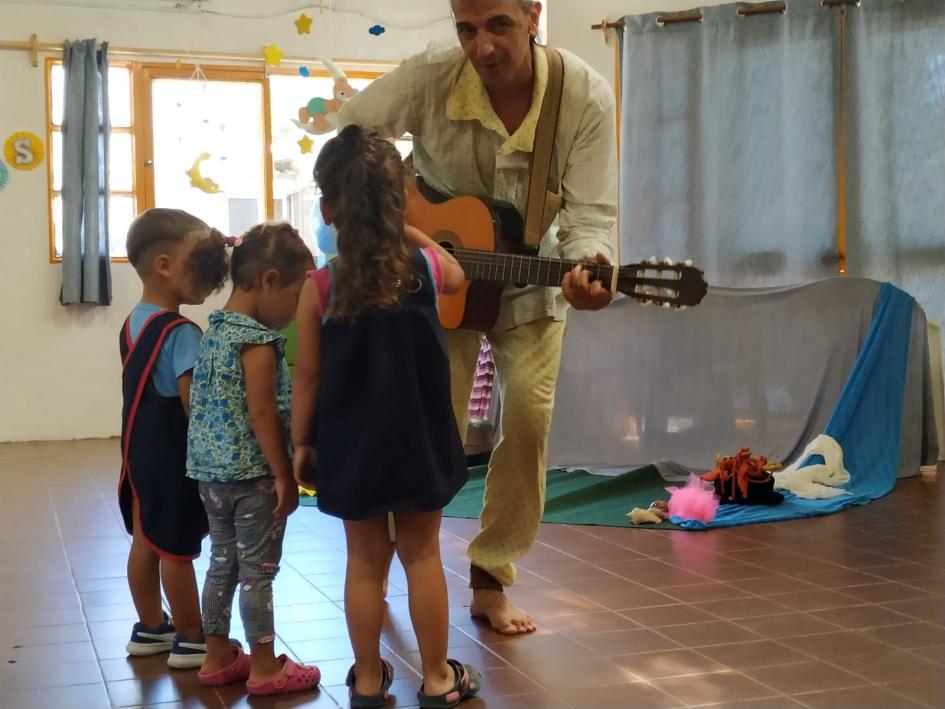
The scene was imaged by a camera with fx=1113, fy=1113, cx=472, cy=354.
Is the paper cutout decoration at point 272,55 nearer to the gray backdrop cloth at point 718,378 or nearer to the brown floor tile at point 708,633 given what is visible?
the gray backdrop cloth at point 718,378

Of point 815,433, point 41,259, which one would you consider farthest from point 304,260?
point 41,259

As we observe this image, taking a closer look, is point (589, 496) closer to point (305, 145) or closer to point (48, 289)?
point (305, 145)

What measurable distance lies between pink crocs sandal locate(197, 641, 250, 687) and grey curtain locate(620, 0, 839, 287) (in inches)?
165

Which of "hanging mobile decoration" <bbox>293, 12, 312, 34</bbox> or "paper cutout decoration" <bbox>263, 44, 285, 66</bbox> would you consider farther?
"paper cutout decoration" <bbox>263, 44, 285, 66</bbox>

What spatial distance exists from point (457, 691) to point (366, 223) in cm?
89

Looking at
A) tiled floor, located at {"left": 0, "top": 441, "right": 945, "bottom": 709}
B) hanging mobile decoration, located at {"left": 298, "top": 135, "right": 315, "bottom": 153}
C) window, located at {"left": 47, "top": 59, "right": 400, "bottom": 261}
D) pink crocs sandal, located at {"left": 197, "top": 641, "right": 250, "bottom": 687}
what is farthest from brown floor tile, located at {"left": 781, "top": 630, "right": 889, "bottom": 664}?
window, located at {"left": 47, "top": 59, "right": 400, "bottom": 261}

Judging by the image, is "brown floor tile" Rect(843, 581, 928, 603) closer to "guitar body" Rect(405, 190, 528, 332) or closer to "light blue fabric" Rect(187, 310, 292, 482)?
"guitar body" Rect(405, 190, 528, 332)

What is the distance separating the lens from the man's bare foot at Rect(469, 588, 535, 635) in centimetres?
262

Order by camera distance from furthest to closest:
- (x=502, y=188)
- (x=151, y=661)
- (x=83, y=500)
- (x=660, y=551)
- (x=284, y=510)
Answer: (x=83, y=500)
(x=660, y=551)
(x=502, y=188)
(x=151, y=661)
(x=284, y=510)

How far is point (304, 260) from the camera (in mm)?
2279

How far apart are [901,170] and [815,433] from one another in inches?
58.8

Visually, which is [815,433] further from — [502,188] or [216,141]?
[216,141]

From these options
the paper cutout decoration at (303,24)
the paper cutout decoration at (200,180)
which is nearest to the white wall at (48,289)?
the paper cutout decoration at (303,24)

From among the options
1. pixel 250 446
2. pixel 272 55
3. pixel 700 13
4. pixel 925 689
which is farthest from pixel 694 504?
pixel 272 55
